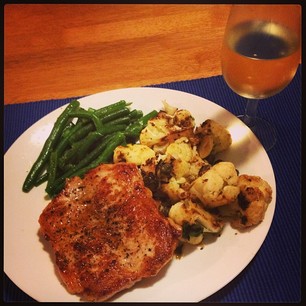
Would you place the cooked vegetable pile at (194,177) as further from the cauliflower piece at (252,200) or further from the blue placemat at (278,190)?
the blue placemat at (278,190)

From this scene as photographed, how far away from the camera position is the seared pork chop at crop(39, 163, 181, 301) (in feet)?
4.82

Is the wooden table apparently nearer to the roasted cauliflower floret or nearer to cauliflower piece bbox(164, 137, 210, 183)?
cauliflower piece bbox(164, 137, 210, 183)

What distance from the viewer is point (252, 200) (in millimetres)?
1604

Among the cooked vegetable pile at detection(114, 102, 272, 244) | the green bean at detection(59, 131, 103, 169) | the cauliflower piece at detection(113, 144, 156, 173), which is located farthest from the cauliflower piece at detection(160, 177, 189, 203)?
the green bean at detection(59, 131, 103, 169)

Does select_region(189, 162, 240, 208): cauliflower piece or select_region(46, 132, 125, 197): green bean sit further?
select_region(46, 132, 125, 197): green bean

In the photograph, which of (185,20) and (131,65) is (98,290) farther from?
(185,20)

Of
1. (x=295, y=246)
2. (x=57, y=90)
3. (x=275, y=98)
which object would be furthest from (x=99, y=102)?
(x=295, y=246)

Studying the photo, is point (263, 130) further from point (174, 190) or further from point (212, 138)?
point (174, 190)

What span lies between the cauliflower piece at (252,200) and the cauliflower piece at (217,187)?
0.03 metres

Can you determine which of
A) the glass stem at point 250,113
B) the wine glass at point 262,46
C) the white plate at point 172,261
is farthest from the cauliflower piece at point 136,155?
the glass stem at point 250,113

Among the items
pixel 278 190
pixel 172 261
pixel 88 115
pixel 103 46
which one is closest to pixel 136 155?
pixel 88 115

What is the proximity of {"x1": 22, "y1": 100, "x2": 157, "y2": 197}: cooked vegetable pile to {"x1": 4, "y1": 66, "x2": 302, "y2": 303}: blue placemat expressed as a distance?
319 millimetres

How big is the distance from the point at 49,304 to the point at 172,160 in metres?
0.74

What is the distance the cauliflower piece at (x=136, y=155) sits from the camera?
5.96ft
